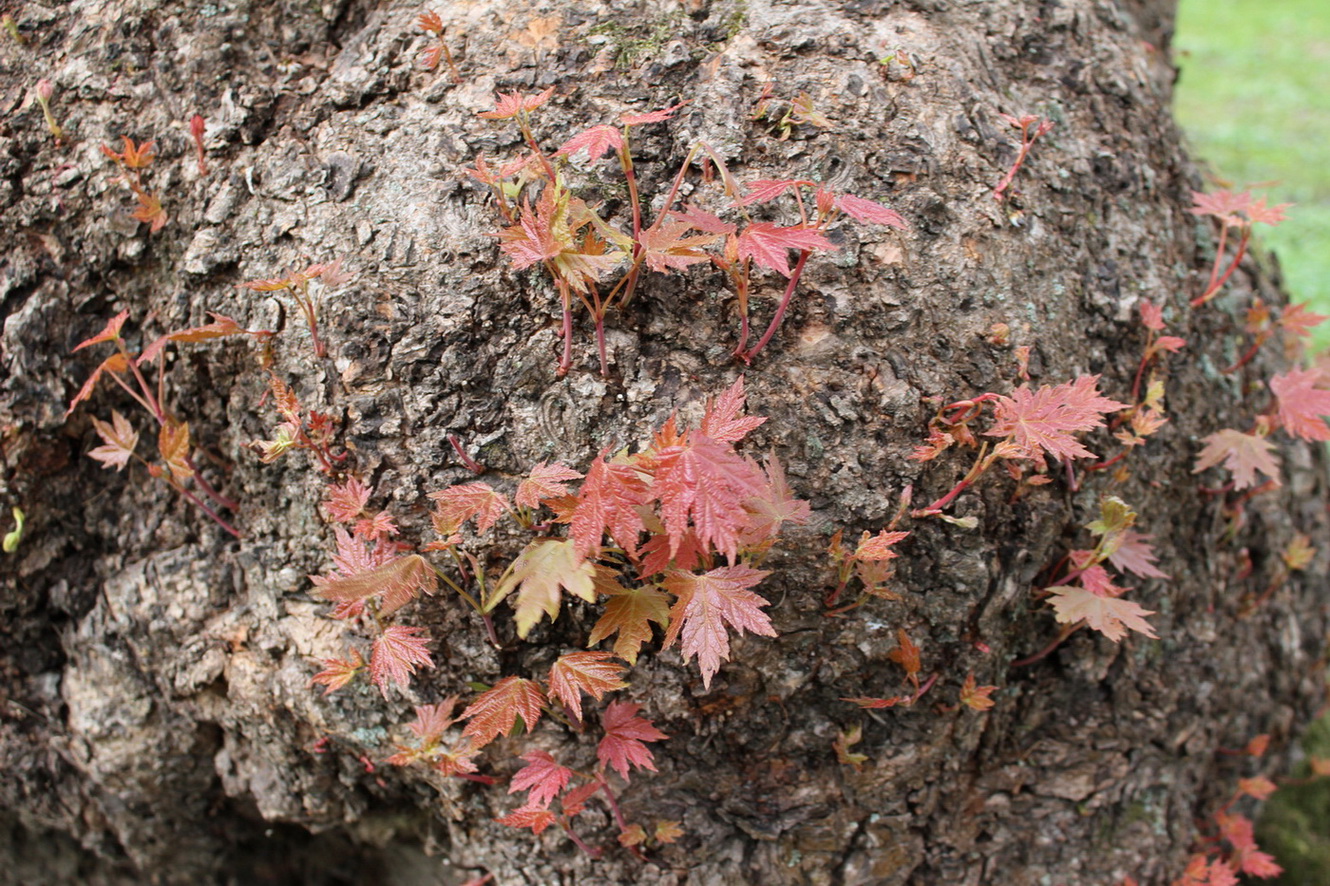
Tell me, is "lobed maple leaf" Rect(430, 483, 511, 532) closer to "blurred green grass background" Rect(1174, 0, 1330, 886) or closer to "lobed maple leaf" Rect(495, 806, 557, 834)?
"lobed maple leaf" Rect(495, 806, 557, 834)

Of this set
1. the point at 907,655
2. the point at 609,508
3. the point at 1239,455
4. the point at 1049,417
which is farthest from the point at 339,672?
the point at 1239,455

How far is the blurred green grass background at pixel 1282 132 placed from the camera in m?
3.03

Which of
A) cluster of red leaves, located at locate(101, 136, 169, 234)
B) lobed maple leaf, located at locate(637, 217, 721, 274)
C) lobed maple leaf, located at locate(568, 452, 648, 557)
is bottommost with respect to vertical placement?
lobed maple leaf, located at locate(568, 452, 648, 557)

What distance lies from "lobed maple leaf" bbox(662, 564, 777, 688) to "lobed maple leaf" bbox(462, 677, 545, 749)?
1.19ft

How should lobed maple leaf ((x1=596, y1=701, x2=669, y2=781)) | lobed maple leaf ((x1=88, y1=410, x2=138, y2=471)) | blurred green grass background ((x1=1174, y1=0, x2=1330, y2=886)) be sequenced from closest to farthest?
lobed maple leaf ((x1=596, y1=701, x2=669, y2=781)), lobed maple leaf ((x1=88, y1=410, x2=138, y2=471)), blurred green grass background ((x1=1174, y1=0, x2=1330, y2=886))

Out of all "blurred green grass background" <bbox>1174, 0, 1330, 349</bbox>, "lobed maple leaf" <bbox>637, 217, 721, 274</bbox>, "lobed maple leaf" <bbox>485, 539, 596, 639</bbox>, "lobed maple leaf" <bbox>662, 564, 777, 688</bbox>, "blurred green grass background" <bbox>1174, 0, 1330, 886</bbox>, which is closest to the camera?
"lobed maple leaf" <bbox>485, 539, 596, 639</bbox>

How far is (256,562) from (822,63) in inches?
71.8

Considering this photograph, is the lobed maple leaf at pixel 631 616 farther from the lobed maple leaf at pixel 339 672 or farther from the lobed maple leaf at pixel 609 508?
the lobed maple leaf at pixel 339 672

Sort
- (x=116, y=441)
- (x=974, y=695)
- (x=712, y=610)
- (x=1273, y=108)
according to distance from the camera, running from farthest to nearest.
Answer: (x=1273, y=108) → (x=116, y=441) → (x=974, y=695) → (x=712, y=610)

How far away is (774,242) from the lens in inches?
68.0

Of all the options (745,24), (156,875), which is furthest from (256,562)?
(745,24)

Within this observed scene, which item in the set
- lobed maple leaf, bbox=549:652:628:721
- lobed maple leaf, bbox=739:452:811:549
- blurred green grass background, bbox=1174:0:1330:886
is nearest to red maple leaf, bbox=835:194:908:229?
lobed maple leaf, bbox=739:452:811:549

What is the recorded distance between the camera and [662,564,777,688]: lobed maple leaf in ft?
5.46

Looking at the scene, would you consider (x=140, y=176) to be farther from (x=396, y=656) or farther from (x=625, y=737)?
→ (x=625, y=737)
